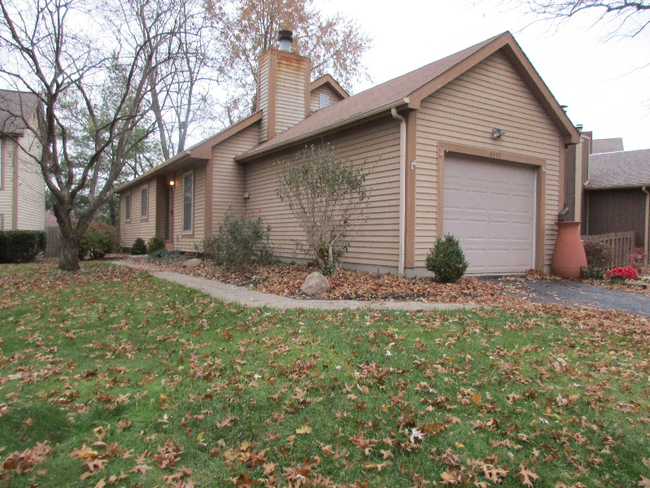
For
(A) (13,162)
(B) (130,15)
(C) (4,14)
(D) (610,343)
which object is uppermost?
(B) (130,15)

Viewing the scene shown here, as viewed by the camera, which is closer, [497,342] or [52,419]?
[52,419]

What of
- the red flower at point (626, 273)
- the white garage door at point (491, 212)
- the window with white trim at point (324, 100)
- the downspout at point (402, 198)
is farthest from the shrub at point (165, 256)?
the red flower at point (626, 273)

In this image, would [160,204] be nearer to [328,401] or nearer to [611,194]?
[328,401]

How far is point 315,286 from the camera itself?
7230 mm

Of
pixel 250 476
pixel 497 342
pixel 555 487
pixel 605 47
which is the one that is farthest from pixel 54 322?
pixel 605 47

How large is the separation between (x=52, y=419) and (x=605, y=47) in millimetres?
8986

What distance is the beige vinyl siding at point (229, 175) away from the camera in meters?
13.4

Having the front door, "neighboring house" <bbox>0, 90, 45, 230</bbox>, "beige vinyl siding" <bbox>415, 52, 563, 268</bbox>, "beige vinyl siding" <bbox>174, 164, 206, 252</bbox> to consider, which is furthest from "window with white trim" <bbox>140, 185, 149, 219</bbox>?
"beige vinyl siding" <bbox>415, 52, 563, 268</bbox>

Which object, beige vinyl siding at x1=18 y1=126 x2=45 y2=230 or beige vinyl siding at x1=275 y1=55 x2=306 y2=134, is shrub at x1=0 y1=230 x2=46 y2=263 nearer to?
beige vinyl siding at x1=18 y1=126 x2=45 y2=230

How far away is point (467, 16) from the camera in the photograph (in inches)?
305

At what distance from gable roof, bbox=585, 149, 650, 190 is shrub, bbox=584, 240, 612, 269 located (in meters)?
6.12

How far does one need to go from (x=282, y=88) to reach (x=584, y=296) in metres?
11.0

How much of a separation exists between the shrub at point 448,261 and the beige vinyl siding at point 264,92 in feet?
27.3

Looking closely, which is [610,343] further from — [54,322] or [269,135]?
[269,135]
